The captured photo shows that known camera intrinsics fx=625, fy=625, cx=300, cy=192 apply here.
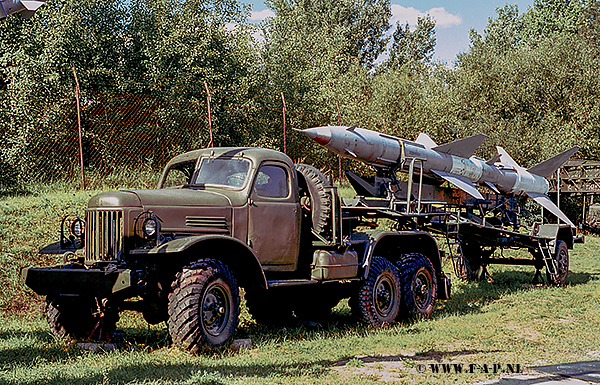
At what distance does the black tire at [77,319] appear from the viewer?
705 centimetres

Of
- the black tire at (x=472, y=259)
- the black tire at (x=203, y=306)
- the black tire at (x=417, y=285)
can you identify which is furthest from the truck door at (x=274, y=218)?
the black tire at (x=472, y=259)

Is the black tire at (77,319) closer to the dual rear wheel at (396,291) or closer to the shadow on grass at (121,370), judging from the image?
the shadow on grass at (121,370)

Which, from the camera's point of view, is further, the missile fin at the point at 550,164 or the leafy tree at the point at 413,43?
the leafy tree at the point at 413,43

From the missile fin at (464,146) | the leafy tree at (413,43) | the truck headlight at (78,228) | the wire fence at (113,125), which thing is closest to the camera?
the truck headlight at (78,228)

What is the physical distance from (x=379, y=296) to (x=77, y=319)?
4.32 meters

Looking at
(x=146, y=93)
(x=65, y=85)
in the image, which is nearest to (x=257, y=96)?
(x=146, y=93)

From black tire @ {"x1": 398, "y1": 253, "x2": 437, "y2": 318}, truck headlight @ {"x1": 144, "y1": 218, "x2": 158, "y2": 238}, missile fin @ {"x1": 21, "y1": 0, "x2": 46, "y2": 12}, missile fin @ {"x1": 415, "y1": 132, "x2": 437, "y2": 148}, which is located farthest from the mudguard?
missile fin @ {"x1": 415, "y1": 132, "x2": 437, "y2": 148}

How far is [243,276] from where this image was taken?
24.7 ft

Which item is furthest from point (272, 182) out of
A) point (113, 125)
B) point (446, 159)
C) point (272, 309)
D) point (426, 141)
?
point (113, 125)

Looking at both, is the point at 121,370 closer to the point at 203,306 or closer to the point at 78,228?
the point at 203,306

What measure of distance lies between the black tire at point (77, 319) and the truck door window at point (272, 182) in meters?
2.31

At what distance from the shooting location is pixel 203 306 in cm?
661

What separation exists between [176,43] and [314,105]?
15.3 ft

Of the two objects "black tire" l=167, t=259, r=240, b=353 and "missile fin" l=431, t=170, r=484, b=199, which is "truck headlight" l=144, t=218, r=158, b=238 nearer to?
"black tire" l=167, t=259, r=240, b=353
